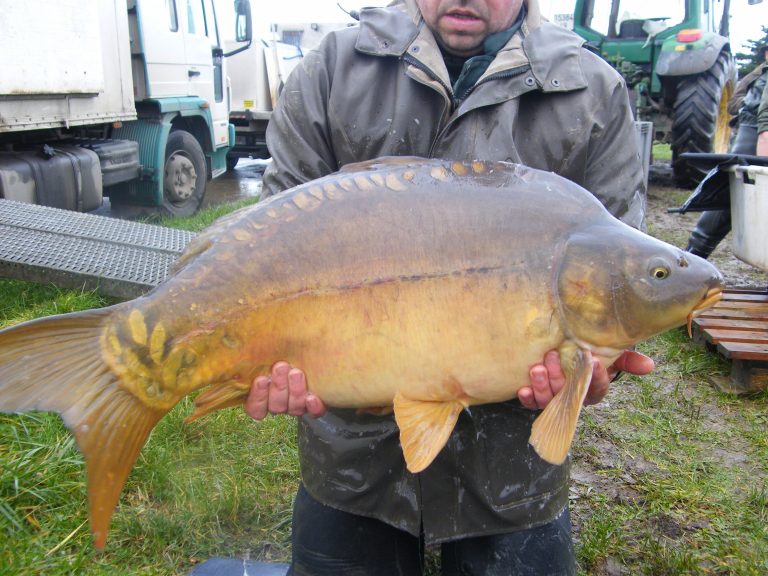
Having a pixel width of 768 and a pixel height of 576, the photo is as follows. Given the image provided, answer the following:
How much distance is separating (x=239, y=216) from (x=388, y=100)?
0.60m

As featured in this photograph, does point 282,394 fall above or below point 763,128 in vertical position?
above

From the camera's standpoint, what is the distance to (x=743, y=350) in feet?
11.2

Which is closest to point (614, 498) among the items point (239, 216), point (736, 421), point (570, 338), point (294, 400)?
point (736, 421)

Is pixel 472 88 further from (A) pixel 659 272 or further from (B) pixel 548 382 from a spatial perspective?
(B) pixel 548 382

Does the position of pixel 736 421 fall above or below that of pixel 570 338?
below

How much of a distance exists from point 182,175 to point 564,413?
6.24 m

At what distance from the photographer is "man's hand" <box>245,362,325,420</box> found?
1526 millimetres

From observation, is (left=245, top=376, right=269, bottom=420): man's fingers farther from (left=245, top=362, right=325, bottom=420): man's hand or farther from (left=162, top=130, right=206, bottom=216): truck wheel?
(left=162, top=130, right=206, bottom=216): truck wheel

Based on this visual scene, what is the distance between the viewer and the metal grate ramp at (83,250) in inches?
135

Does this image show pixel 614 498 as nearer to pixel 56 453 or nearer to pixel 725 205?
pixel 56 453

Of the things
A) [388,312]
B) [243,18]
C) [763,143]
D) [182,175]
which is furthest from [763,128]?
A: [243,18]

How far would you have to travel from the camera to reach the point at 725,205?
4.64 metres

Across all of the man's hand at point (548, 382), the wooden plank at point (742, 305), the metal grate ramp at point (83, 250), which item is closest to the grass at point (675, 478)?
the wooden plank at point (742, 305)

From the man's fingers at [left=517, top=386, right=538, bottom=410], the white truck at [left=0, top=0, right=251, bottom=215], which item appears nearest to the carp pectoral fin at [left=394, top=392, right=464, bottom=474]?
the man's fingers at [left=517, top=386, right=538, bottom=410]
